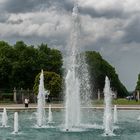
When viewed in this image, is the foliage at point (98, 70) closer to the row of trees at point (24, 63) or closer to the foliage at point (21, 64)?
the row of trees at point (24, 63)

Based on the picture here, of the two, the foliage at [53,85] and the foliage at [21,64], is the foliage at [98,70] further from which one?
the foliage at [53,85]

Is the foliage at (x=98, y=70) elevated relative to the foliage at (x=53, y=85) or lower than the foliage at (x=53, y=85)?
elevated

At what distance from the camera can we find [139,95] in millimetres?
93438

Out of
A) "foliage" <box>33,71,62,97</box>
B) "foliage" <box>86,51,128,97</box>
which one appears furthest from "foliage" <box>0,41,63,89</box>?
"foliage" <box>33,71,62,97</box>

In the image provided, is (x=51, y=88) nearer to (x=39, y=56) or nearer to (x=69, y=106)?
(x=39, y=56)

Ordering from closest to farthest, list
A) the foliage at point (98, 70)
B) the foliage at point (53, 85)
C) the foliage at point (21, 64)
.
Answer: the foliage at point (53, 85) → the foliage at point (21, 64) → the foliage at point (98, 70)

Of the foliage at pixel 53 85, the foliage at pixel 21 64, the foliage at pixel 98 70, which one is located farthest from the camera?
the foliage at pixel 98 70

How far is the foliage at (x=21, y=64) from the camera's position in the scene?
93.7m

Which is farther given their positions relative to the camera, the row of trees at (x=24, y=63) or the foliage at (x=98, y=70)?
the foliage at (x=98, y=70)

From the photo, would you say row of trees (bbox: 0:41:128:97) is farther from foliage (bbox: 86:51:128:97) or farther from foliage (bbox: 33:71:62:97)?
foliage (bbox: 86:51:128:97)

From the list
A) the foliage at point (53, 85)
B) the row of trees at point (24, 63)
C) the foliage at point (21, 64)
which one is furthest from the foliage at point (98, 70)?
the foliage at point (53, 85)

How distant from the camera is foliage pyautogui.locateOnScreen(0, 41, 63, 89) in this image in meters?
93.7

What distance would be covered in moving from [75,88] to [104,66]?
92592mm

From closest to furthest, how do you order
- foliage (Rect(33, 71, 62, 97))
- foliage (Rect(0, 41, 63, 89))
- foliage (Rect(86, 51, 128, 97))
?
foliage (Rect(33, 71, 62, 97))
foliage (Rect(0, 41, 63, 89))
foliage (Rect(86, 51, 128, 97))
